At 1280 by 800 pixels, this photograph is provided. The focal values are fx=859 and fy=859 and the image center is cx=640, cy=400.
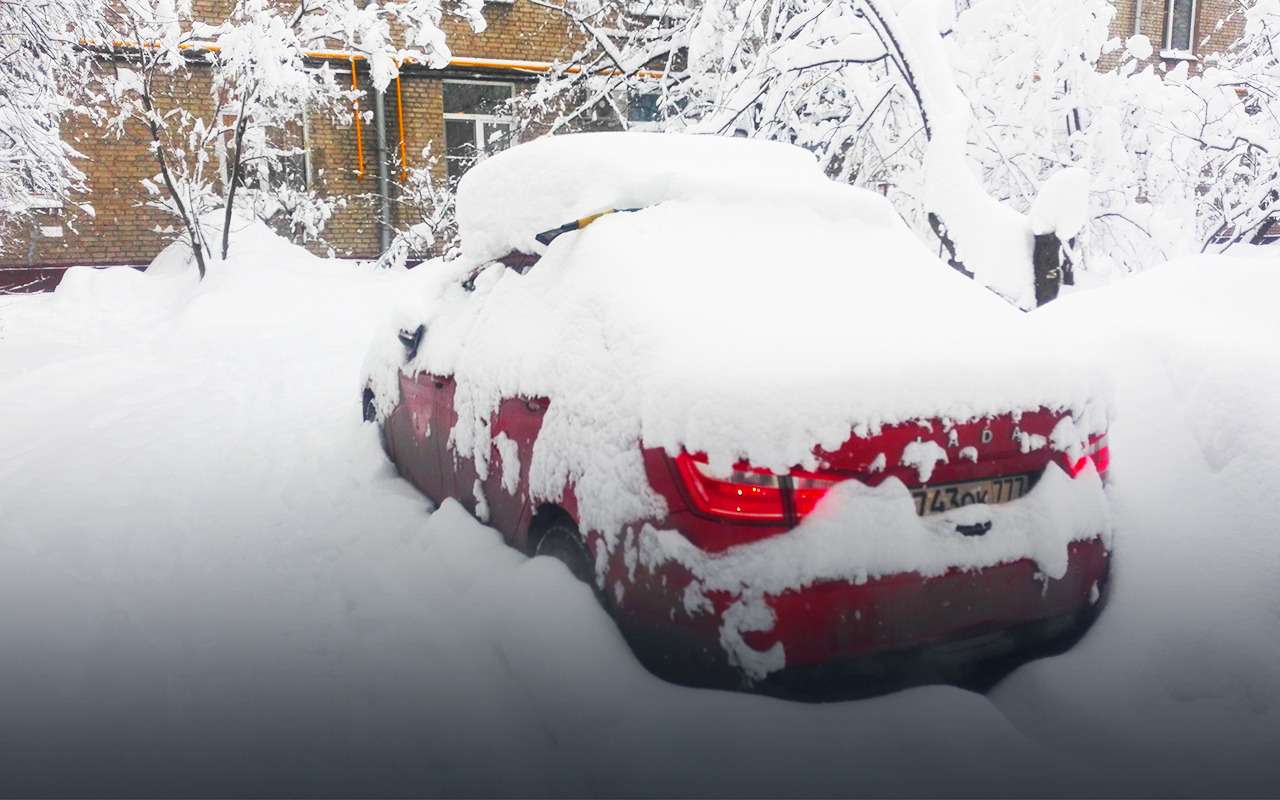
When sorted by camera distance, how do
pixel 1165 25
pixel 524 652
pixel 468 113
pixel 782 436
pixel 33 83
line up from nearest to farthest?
pixel 782 436, pixel 524 652, pixel 33 83, pixel 468 113, pixel 1165 25

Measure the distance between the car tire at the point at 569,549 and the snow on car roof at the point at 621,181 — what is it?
113cm

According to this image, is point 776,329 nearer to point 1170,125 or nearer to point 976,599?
point 976,599

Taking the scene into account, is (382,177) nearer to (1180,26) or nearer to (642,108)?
(642,108)

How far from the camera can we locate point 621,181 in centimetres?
310

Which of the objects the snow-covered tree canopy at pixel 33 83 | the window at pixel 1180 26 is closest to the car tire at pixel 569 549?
the snow-covered tree canopy at pixel 33 83

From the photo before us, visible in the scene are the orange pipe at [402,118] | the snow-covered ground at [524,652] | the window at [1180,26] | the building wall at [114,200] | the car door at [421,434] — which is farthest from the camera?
the window at [1180,26]

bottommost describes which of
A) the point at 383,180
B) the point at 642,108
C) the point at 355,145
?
the point at 383,180

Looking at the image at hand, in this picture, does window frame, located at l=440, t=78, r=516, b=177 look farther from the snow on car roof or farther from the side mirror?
the snow on car roof

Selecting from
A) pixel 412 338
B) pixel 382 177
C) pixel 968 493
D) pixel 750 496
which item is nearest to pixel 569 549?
pixel 750 496

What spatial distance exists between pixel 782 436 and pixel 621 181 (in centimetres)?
141

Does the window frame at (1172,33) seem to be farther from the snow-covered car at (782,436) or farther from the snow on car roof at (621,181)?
the snow-covered car at (782,436)

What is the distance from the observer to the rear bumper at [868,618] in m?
2.08

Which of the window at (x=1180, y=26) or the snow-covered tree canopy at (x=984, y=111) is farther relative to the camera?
the window at (x=1180, y=26)

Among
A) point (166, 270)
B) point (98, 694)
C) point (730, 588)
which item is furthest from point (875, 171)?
point (166, 270)
